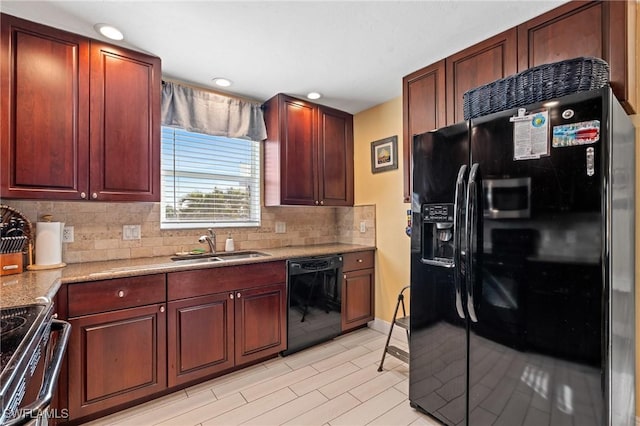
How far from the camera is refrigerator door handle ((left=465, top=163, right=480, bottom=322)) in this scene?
4.66ft

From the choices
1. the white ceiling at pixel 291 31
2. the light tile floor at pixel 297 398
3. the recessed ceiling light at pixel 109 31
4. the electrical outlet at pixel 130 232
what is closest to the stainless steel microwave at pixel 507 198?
the white ceiling at pixel 291 31

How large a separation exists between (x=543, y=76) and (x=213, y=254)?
260 cm

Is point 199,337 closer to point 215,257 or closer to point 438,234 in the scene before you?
point 215,257

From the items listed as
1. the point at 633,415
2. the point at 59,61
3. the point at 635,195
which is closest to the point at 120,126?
the point at 59,61

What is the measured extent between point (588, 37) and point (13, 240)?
133 inches

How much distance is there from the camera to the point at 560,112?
122 centimetres

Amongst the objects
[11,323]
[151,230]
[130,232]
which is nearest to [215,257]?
[151,230]

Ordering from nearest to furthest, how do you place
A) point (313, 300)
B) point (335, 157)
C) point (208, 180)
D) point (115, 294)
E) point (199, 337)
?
point (115, 294) < point (199, 337) < point (313, 300) < point (208, 180) < point (335, 157)

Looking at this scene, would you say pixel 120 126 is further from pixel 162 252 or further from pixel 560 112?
pixel 560 112

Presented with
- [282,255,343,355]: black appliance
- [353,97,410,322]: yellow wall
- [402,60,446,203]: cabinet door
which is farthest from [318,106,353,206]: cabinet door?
[402,60,446,203]: cabinet door

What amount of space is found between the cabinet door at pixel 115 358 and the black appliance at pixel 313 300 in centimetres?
103

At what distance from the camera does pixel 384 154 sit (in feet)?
10.3

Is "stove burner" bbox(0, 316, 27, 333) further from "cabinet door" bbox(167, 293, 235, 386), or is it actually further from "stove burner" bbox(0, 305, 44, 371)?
"cabinet door" bbox(167, 293, 235, 386)

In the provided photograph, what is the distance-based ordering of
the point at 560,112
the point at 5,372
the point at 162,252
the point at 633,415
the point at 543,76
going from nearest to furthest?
the point at 5,372 < the point at 560,112 < the point at 543,76 < the point at 633,415 < the point at 162,252
